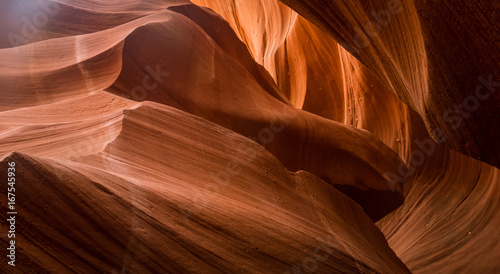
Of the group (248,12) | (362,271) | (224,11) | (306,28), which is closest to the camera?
(362,271)

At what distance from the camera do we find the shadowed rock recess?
1426 mm

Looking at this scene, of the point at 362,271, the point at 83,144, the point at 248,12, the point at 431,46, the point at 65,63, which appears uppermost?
the point at 248,12

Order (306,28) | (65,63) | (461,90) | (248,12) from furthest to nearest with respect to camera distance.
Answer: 1. (248,12)
2. (306,28)
3. (65,63)
4. (461,90)

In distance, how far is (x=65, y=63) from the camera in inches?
116

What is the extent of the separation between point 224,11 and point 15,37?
168 inches

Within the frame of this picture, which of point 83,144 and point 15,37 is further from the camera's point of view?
point 15,37

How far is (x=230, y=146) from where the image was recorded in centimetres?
235

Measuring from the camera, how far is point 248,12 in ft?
22.0

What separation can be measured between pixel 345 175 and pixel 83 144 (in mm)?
2121

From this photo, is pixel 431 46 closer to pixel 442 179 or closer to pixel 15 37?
pixel 442 179

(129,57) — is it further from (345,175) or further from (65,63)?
(345,175)

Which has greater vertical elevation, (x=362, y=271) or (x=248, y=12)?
(x=248, y=12)

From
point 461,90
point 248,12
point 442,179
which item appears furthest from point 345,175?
point 248,12

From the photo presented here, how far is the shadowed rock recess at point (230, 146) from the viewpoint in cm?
143
